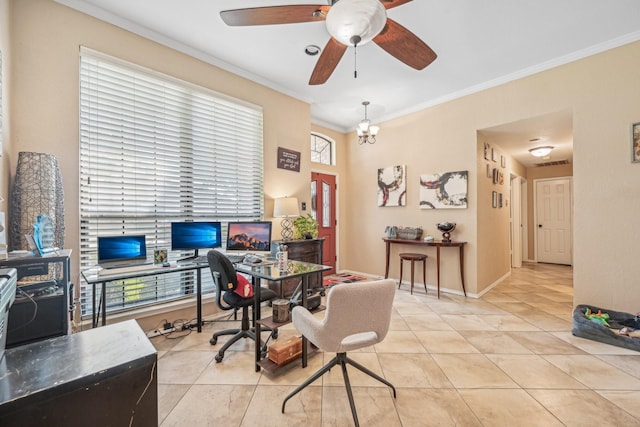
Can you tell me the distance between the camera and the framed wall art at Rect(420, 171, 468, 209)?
4.00 meters

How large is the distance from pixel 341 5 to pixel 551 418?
9.14 ft

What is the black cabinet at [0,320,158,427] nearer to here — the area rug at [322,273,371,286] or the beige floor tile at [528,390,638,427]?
the beige floor tile at [528,390,638,427]

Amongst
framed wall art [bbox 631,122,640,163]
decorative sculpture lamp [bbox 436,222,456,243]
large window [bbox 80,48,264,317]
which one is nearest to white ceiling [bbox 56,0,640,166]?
large window [bbox 80,48,264,317]

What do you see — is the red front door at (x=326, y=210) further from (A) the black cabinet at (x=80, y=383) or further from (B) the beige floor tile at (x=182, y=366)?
(A) the black cabinet at (x=80, y=383)

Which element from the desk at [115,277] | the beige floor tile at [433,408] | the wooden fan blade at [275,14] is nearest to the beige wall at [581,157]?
the beige floor tile at [433,408]

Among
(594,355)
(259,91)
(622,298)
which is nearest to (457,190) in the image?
(622,298)

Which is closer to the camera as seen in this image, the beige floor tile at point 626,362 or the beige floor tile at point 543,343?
the beige floor tile at point 626,362

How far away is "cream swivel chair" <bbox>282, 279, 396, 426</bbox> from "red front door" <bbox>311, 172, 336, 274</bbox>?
3.51 meters

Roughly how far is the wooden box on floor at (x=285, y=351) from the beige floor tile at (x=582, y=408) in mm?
1700

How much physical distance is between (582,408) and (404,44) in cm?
279

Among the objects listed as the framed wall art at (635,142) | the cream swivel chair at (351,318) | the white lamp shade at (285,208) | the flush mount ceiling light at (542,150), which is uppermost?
the flush mount ceiling light at (542,150)

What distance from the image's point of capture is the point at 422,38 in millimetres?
2818

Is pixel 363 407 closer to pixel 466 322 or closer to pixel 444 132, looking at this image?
pixel 466 322

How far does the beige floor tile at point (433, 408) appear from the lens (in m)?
1.60
